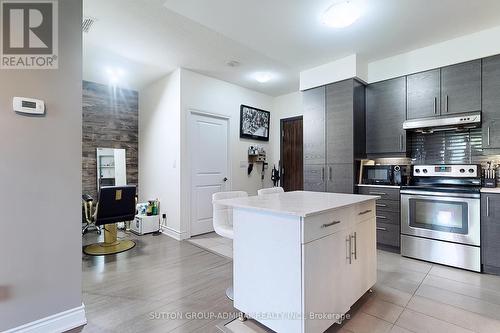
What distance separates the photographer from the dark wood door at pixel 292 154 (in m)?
5.12

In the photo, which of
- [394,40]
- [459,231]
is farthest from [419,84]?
[459,231]

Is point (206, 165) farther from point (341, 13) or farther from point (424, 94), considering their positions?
point (424, 94)

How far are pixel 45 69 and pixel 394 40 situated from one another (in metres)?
3.66

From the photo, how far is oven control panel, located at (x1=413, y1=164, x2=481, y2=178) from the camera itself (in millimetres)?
2957

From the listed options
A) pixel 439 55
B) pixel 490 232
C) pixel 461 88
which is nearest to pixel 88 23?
pixel 439 55

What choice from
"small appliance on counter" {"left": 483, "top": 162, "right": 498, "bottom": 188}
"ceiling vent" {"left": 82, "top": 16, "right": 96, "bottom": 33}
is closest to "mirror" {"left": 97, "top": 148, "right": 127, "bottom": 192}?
"ceiling vent" {"left": 82, "top": 16, "right": 96, "bottom": 33}

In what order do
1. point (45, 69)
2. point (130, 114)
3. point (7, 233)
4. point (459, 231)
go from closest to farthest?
point (7, 233) < point (45, 69) < point (459, 231) < point (130, 114)

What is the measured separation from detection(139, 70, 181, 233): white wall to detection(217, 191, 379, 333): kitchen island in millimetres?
2474

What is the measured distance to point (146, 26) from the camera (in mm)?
2781

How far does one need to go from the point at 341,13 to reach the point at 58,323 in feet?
11.4

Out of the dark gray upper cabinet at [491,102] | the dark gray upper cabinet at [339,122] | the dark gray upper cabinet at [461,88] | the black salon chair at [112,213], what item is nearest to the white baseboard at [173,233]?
the black salon chair at [112,213]

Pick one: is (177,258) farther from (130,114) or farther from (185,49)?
(130,114)

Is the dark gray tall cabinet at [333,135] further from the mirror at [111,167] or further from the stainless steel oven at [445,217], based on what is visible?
the mirror at [111,167]

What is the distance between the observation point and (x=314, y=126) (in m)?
4.00
